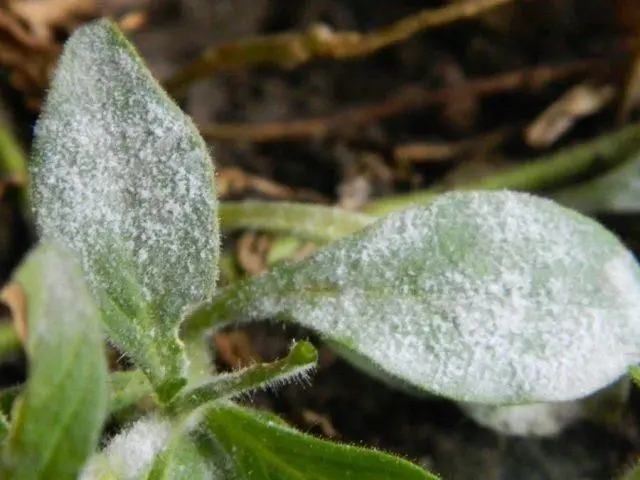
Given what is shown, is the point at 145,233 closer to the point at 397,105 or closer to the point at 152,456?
the point at 152,456

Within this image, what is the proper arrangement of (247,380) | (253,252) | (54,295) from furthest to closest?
1. (253,252)
2. (247,380)
3. (54,295)

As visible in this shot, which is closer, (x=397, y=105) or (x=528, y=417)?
(x=528, y=417)

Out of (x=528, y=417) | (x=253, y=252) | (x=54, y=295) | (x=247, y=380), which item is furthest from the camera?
(x=253, y=252)

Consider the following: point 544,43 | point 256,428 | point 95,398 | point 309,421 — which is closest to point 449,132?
point 544,43

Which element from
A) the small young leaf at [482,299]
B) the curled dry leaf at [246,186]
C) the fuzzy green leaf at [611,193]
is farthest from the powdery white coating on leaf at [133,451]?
the fuzzy green leaf at [611,193]

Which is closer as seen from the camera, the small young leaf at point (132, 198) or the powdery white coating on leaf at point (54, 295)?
the powdery white coating on leaf at point (54, 295)

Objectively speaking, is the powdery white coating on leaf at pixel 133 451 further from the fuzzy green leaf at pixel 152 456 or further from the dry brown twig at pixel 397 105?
the dry brown twig at pixel 397 105

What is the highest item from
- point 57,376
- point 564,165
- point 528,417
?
point 57,376

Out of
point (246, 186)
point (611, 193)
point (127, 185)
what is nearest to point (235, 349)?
point (246, 186)
